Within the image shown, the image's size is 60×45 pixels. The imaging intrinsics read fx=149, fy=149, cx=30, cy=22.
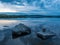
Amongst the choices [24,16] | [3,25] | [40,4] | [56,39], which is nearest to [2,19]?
[3,25]

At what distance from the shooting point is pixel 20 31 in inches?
41.8

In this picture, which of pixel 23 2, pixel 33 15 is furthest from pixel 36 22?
pixel 23 2

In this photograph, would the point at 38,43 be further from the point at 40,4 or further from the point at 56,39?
the point at 40,4

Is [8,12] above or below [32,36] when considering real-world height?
above

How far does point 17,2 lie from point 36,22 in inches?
7.6

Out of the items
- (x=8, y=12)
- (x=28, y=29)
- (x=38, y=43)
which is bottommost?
(x=38, y=43)

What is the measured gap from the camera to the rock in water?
1056 mm

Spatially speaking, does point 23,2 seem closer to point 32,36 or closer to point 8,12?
point 8,12

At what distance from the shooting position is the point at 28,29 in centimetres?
106

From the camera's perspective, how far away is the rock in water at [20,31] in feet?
3.46

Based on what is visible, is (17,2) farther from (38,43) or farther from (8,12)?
(38,43)

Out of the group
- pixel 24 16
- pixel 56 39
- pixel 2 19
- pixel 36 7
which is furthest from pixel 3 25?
pixel 56 39

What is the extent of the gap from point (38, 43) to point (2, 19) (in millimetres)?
307

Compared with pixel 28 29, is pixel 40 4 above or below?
above
